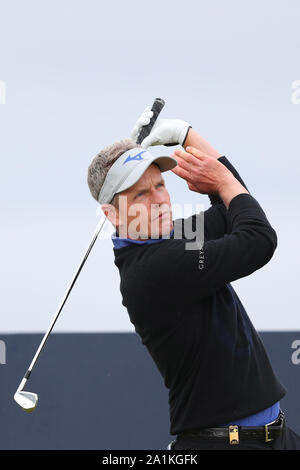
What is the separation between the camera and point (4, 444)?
3.42 metres

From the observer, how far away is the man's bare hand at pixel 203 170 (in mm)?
1751

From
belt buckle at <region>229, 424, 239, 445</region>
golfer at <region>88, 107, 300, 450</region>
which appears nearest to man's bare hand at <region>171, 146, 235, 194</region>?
golfer at <region>88, 107, 300, 450</region>

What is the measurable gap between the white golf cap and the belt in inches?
21.5

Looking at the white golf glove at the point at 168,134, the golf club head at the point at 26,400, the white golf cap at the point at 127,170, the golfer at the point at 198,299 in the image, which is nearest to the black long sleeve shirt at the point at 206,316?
the golfer at the point at 198,299

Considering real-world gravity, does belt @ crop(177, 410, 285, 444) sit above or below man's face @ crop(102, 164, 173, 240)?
below

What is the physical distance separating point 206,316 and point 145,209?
0.88 ft

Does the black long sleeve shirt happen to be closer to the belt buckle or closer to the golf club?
the belt buckle

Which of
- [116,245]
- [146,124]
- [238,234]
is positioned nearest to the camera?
[238,234]

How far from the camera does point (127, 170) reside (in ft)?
5.52

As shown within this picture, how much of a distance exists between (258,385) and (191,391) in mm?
147

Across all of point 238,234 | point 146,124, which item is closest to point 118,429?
point 146,124

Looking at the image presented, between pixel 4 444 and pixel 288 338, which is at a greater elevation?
pixel 288 338

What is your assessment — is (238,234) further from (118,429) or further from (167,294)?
(118,429)

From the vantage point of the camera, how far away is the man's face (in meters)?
1.67
